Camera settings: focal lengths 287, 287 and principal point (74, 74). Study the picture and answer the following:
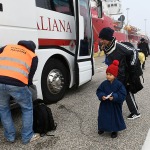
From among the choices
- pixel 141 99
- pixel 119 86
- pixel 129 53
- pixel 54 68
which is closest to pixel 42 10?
pixel 54 68

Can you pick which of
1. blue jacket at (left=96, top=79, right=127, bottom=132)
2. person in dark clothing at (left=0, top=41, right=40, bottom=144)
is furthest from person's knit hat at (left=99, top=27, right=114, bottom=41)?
person in dark clothing at (left=0, top=41, right=40, bottom=144)

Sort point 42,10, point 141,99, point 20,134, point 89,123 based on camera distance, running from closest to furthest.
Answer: point 20,134
point 89,123
point 42,10
point 141,99

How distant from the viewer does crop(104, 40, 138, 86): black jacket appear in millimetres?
4418

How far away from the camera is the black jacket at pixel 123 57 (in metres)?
4.42

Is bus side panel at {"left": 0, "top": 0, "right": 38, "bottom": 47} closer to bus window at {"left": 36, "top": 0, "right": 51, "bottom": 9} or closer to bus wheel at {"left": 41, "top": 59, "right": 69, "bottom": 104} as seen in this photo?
bus window at {"left": 36, "top": 0, "right": 51, "bottom": 9}

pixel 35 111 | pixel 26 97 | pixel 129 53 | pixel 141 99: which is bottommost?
pixel 141 99

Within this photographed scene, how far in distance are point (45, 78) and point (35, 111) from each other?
1458 mm

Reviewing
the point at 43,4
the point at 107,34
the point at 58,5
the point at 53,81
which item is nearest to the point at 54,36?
the point at 43,4

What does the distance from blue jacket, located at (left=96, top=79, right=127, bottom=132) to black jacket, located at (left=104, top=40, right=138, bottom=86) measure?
1.19 feet

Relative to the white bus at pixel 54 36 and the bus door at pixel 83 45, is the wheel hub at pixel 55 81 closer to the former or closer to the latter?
the white bus at pixel 54 36

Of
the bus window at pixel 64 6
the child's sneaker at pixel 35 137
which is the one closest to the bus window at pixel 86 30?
Result: the bus window at pixel 64 6

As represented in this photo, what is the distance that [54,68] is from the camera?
20.0 ft

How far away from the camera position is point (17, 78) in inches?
144

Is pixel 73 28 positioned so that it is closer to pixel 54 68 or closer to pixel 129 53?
pixel 54 68
